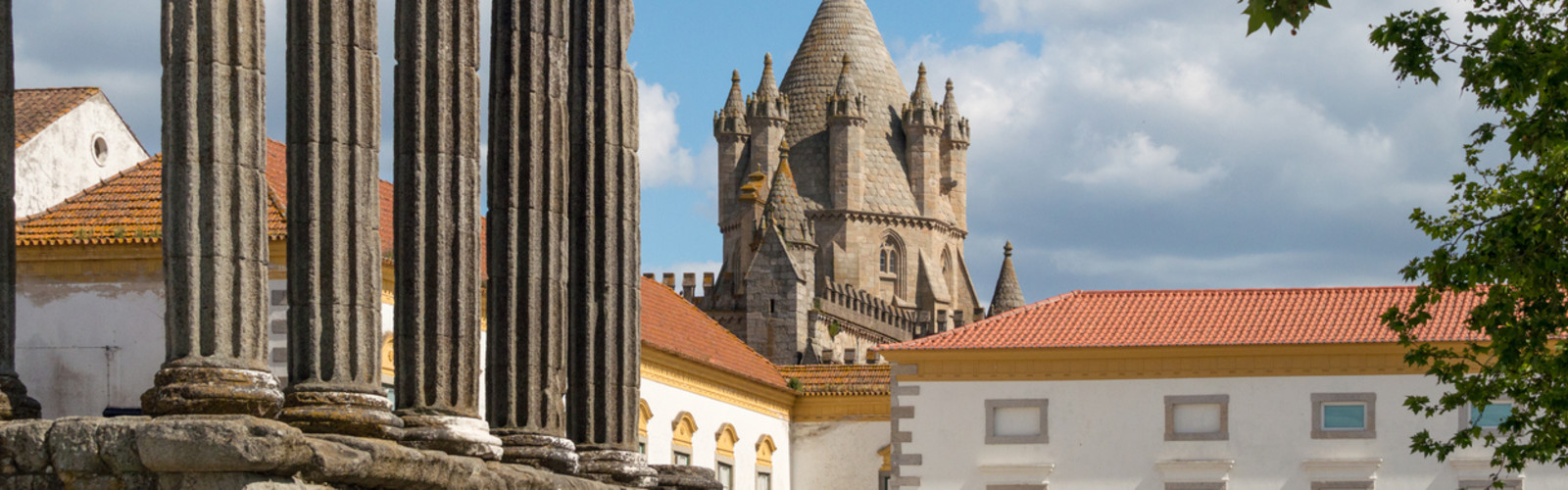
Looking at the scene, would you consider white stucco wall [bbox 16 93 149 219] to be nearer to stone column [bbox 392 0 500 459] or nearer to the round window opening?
the round window opening

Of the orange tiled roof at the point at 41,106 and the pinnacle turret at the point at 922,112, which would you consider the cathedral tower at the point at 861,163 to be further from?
the orange tiled roof at the point at 41,106

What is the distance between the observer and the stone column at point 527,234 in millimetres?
20484

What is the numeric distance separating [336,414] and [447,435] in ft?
6.16

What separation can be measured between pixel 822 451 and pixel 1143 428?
7.90 m

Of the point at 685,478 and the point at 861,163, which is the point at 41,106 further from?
the point at 861,163

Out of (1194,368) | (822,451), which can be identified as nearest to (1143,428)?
(1194,368)

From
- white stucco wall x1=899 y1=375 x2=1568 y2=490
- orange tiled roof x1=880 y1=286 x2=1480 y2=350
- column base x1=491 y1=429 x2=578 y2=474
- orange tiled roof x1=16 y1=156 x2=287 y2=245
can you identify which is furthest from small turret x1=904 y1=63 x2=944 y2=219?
column base x1=491 y1=429 x2=578 y2=474

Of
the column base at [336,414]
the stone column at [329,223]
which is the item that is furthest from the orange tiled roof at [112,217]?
the column base at [336,414]

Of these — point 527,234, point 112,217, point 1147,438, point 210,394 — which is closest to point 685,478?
point 527,234

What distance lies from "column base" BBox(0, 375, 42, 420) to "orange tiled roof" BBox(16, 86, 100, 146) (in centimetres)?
1484

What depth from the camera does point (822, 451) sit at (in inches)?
1732

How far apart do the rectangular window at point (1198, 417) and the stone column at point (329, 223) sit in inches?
912

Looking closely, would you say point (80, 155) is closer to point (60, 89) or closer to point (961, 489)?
point (60, 89)

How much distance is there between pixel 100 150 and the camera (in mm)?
30906
